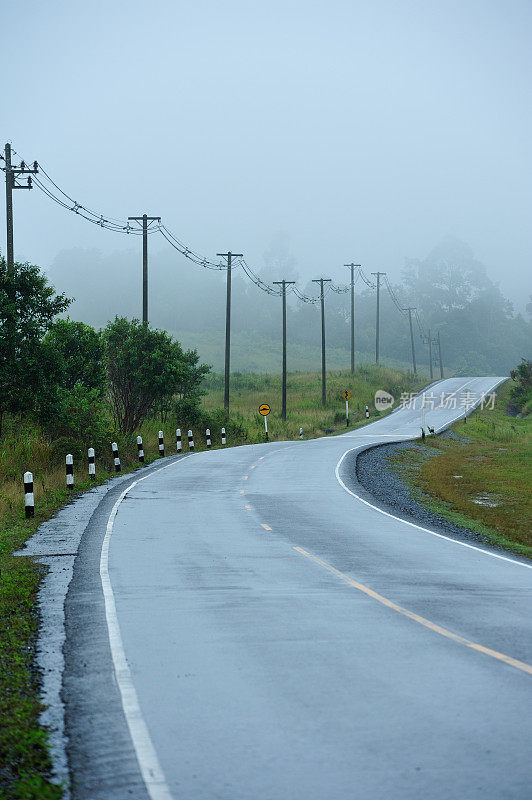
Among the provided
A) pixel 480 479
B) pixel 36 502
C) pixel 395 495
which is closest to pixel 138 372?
pixel 480 479

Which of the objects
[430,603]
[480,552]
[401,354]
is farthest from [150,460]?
[401,354]

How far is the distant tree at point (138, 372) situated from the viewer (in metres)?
37.6

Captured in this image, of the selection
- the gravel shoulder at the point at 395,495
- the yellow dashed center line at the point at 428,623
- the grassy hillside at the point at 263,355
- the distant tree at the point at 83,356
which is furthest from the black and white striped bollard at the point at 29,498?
the grassy hillside at the point at 263,355

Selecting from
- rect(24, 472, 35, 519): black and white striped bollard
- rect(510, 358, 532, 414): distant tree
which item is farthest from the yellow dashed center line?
rect(510, 358, 532, 414): distant tree

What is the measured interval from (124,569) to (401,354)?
17415 centimetres

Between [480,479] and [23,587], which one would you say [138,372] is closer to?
[480,479]

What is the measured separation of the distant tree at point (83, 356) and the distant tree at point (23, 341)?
5305 millimetres

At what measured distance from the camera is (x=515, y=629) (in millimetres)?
8602

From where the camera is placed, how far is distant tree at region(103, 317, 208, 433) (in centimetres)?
3762

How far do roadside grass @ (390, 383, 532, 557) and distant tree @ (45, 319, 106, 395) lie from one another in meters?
11.5

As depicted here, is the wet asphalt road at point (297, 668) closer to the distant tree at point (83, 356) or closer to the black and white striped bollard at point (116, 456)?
the black and white striped bollard at point (116, 456)

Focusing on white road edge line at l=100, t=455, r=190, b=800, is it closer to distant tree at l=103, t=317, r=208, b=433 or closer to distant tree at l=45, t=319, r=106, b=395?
distant tree at l=45, t=319, r=106, b=395

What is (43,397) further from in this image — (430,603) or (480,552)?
(430,603)

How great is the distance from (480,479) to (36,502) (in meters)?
16.9
